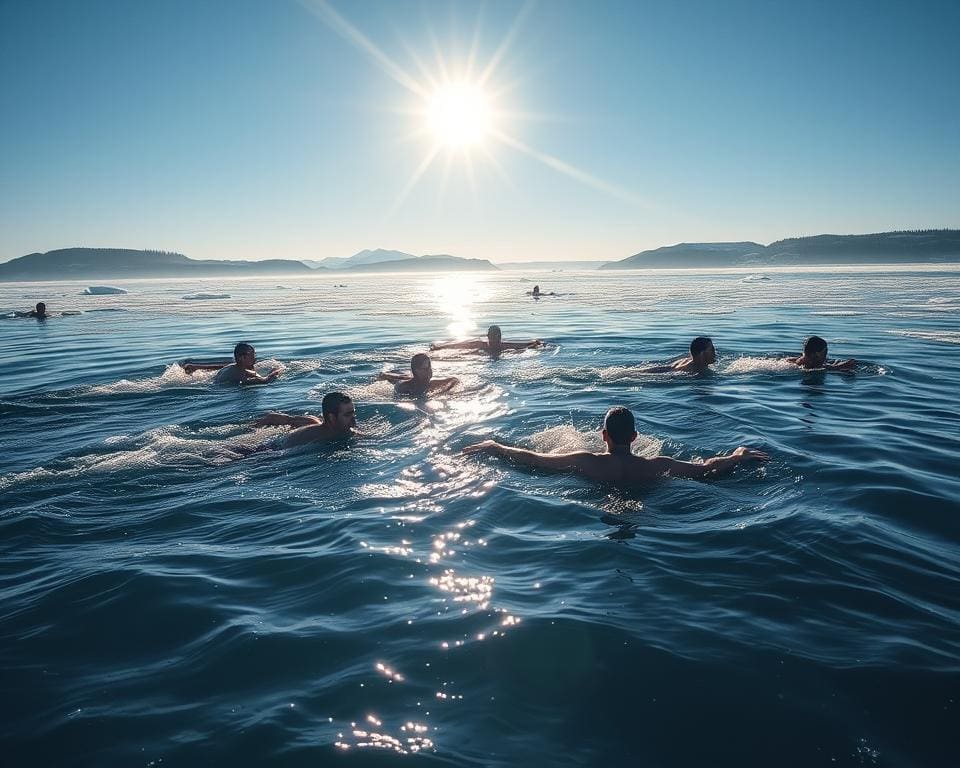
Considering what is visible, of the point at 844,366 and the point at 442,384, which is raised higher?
the point at 442,384

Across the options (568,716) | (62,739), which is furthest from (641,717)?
(62,739)

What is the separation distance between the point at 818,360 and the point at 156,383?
15378mm

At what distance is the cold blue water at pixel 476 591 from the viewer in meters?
3.54

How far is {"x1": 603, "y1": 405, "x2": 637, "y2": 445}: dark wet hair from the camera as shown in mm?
7332

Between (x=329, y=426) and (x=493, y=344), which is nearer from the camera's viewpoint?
(x=329, y=426)

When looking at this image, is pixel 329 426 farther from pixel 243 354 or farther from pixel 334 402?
pixel 243 354

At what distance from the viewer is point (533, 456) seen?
806 cm

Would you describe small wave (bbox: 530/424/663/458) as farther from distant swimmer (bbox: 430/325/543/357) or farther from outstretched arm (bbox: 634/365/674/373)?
distant swimmer (bbox: 430/325/543/357)

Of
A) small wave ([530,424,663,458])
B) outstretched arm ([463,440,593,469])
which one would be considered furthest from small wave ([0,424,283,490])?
small wave ([530,424,663,458])

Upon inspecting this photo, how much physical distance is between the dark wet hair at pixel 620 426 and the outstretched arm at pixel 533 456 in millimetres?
418

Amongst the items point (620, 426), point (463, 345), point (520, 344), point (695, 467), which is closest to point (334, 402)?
point (620, 426)

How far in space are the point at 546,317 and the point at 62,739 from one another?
28.0 metres

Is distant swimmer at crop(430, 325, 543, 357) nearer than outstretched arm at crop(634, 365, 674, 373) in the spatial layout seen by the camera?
No

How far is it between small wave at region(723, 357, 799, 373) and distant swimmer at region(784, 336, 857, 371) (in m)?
0.31
